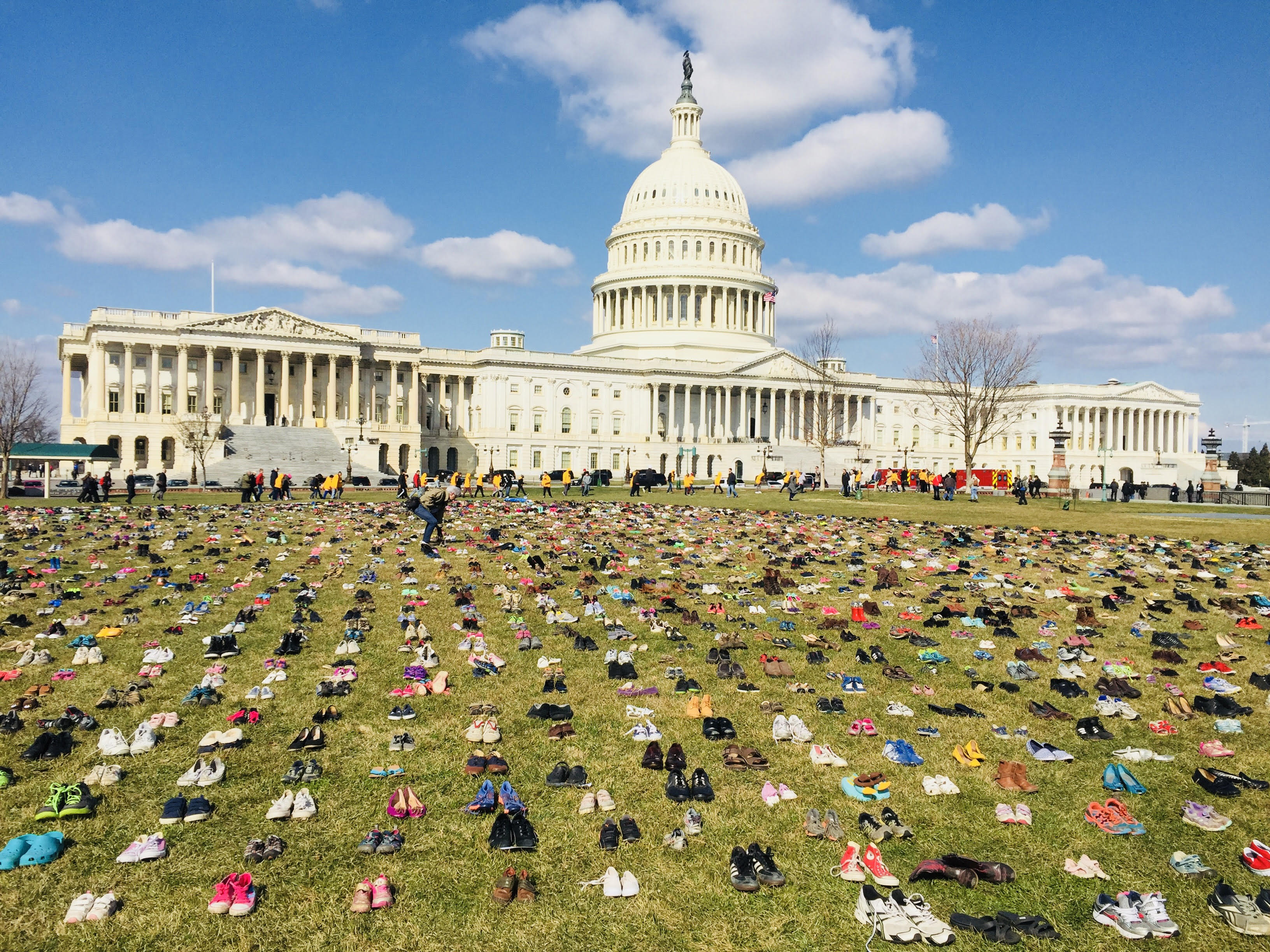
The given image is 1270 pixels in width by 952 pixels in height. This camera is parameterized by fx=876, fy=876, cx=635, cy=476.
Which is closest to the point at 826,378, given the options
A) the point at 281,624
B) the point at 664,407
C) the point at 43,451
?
the point at 664,407

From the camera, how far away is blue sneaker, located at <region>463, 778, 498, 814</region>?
777 centimetres

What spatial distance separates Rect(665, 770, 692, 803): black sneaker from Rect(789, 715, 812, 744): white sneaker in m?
1.75

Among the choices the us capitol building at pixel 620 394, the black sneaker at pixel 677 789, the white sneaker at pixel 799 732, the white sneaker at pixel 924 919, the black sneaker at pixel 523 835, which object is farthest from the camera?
the us capitol building at pixel 620 394

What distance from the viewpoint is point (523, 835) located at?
7203 millimetres

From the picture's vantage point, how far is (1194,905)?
250 inches

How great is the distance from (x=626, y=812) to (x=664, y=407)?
350ft

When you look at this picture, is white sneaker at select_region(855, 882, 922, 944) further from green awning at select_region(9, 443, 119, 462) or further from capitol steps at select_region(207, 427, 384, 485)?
capitol steps at select_region(207, 427, 384, 485)

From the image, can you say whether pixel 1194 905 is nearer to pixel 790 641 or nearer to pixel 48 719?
pixel 790 641

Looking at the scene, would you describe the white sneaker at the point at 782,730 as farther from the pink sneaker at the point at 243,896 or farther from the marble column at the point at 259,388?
the marble column at the point at 259,388

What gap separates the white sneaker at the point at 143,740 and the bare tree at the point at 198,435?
206 feet

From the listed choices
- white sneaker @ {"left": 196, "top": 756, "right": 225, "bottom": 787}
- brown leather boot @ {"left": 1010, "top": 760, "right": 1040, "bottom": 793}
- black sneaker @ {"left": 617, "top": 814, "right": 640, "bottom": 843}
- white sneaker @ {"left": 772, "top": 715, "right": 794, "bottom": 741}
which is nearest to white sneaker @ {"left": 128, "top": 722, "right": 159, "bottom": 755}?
white sneaker @ {"left": 196, "top": 756, "right": 225, "bottom": 787}

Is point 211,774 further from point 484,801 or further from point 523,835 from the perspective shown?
point 523,835

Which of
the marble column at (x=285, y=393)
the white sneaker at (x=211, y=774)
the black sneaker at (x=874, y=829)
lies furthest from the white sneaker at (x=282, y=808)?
the marble column at (x=285, y=393)

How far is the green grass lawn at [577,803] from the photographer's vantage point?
6.18 m
